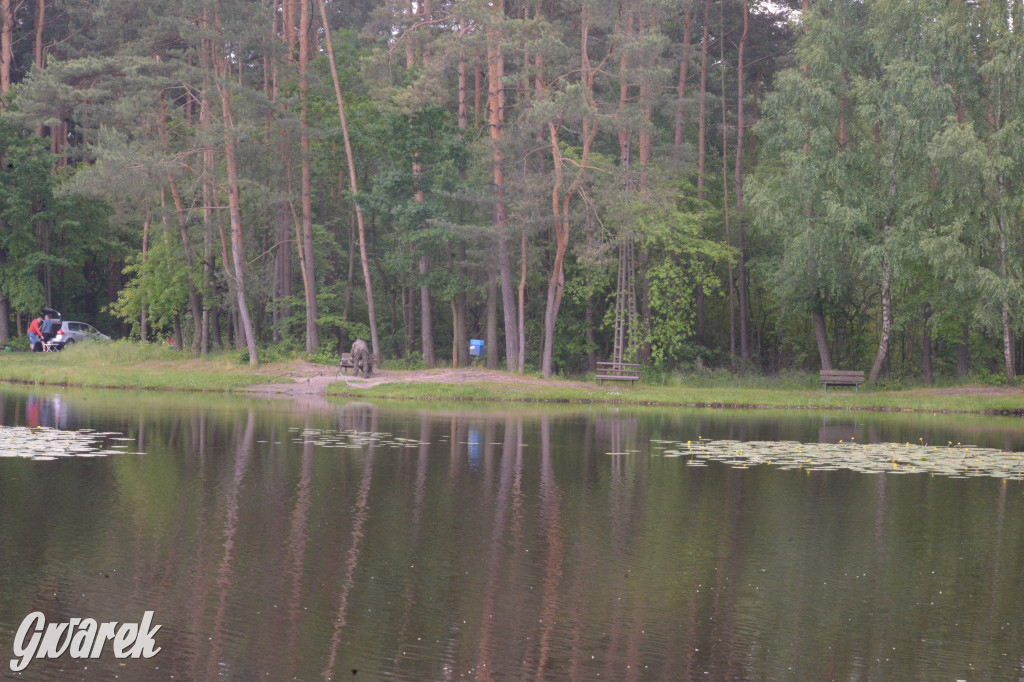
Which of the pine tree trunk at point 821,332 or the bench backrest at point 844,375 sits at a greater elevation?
the pine tree trunk at point 821,332

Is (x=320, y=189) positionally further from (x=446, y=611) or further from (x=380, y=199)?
(x=446, y=611)

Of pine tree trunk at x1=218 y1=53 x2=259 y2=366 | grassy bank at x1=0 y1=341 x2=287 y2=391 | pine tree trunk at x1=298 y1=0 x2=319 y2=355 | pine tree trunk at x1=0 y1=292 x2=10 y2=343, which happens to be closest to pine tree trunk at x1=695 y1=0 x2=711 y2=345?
pine tree trunk at x1=298 y1=0 x2=319 y2=355

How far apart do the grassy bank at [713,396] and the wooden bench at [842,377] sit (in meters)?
0.70

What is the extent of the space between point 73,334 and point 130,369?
1538 cm

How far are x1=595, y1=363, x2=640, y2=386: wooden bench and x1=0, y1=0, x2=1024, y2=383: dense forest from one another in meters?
1.61

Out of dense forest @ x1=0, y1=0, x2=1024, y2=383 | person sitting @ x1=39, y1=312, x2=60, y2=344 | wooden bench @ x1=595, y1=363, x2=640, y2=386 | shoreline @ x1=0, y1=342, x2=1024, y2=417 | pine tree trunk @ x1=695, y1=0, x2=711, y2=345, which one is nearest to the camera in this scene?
shoreline @ x1=0, y1=342, x2=1024, y2=417

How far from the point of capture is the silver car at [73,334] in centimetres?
5428

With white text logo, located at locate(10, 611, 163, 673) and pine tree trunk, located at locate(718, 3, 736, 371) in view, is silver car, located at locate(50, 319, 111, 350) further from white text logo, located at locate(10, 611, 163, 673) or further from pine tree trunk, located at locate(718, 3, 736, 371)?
white text logo, located at locate(10, 611, 163, 673)

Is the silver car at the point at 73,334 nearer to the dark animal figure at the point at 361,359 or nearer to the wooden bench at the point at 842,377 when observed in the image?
the dark animal figure at the point at 361,359

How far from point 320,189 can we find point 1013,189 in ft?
109

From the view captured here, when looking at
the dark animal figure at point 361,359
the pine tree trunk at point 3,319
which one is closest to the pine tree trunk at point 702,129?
the dark animal figure at point 361,359

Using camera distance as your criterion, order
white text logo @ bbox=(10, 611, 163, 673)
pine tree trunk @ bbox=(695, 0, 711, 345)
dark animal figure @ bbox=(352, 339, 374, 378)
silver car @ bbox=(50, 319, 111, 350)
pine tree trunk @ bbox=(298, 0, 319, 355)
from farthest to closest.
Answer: silver car @ bbox=(50, 319, 111, 350) < pine tree trunk @ bbox=(695, 0, 711, 345) < pine tree trunk @ bbox=(298, 0, 319, 355) < dark animal figure @ bbox=(352, 339, 374, 378) < white text logo @ bbox=(10, 611, 163, 673)

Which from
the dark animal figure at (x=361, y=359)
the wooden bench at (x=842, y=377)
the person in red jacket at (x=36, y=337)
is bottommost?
the wooden bench at (x=842, y=377)

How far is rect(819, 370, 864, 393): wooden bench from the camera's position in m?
40.2
